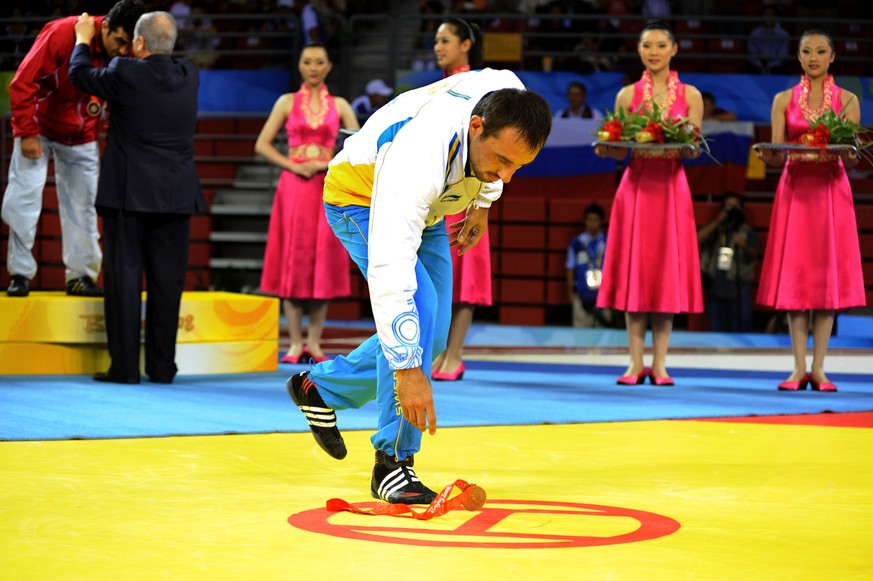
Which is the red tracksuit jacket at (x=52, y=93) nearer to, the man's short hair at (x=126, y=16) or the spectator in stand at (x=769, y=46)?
the man's short hair at (x=126, y=16)

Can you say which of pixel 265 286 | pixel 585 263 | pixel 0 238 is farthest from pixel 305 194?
pixel 0 238

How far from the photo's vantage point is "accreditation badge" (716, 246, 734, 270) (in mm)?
10289

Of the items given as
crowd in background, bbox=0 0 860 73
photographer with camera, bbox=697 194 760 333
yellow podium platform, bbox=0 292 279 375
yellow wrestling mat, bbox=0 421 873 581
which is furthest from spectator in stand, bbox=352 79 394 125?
yellow wrestling mat, bbox=0 421 873 581

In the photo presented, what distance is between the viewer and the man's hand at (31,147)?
240 inches

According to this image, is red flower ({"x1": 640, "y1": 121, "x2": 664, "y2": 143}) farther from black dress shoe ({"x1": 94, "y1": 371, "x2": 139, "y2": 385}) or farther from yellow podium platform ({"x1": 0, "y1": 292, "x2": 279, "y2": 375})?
black dress shoe ({"x1": 94, "y1": 371, "x2": 139, "y2": 385})

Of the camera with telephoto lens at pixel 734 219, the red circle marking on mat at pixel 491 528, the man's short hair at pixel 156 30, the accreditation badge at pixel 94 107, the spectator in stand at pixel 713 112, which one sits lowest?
the red circle marking on mat at pixel 491 528

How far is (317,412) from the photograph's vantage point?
3514 millimetres

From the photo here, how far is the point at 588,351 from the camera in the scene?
28.6 ft

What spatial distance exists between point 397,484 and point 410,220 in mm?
795

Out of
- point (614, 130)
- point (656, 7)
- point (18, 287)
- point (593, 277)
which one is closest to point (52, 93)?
point (18, 287)

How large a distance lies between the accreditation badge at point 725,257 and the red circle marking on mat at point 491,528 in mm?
7314

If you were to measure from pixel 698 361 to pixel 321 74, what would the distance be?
3.03 metres

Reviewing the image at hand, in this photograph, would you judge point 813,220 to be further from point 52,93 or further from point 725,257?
point 725,257

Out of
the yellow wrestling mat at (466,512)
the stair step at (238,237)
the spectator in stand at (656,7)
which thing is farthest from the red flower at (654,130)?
the spectator in stand at (656,7)
